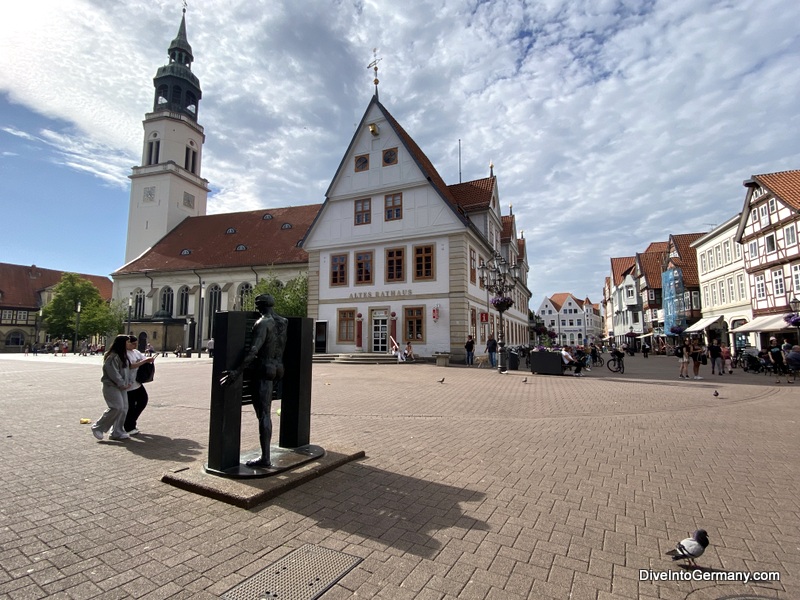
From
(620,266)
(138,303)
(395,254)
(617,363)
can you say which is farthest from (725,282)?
(138,303)

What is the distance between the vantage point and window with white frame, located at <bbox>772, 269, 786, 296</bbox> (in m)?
28.1

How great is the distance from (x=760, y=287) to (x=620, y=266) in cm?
4884

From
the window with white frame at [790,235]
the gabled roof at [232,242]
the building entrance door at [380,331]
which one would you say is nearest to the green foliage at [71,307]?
the gabled roof at [232,242]

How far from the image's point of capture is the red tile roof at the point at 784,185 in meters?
26.9

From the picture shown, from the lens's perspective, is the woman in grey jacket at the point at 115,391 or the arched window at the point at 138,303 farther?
the arched window at the point at 138,303

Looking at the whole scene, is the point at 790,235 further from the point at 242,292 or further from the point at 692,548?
the point at 242,292

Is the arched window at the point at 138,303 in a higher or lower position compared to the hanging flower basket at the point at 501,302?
higher

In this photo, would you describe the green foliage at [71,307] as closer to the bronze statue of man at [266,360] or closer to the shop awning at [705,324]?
the bronze statue of man at [266,360]

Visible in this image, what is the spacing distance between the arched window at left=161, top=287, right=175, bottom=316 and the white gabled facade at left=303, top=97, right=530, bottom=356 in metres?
26.1

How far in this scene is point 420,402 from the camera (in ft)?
35.4

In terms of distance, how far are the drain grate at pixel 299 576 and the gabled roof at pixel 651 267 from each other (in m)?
64.3

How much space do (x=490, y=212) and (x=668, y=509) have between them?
101 feet

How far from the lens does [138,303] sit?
49875 mm

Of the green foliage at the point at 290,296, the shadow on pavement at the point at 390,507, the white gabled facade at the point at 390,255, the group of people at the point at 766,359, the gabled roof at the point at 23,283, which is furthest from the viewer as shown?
the gabled roof at the point at 23,283
